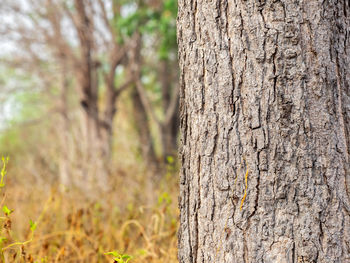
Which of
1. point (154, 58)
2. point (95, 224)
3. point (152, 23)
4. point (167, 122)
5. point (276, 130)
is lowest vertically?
point (95, 224)

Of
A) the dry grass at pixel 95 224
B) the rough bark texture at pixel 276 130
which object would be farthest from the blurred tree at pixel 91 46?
the rough bark texture at pixel 276 130

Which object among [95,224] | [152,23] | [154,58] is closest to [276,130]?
[95,224]

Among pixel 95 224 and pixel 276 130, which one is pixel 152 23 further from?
pixel 276 130

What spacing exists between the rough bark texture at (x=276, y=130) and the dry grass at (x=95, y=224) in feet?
2.73

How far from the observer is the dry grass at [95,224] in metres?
2.25

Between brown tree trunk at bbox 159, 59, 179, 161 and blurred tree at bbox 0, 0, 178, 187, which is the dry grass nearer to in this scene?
blurred tree at bbox 0, 0, 178, 187

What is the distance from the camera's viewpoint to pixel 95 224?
9.39 ft

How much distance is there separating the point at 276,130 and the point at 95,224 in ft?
6.45

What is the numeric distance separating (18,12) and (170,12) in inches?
124

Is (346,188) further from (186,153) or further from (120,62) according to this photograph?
(120,62)

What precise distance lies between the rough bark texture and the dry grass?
833 millimetres


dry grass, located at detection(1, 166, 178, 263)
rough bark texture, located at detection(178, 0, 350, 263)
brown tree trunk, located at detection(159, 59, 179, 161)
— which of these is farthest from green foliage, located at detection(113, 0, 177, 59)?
rough bark texture, located at detection(178, 0, 350, 263)

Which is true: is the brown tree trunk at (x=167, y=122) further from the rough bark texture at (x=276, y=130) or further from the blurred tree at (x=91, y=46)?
the rough bark texture at (x=276, y=130)

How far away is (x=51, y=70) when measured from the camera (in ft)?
23.9
